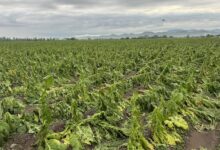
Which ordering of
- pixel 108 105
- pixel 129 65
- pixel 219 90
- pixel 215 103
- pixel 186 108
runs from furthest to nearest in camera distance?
pixel 129 65 → pixel 219 90 → pixel 215 103 → pixel 186 108 → pixel 108 105

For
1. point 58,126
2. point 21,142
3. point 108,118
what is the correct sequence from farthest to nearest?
point 108,118
point 58,126
point 21,142

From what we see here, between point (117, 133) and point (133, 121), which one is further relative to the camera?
point (117, 133)

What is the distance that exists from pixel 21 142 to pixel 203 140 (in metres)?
3.32

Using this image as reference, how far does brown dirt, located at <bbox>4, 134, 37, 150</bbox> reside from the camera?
22.0ft

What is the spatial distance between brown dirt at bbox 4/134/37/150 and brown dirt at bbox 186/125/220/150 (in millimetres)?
2656

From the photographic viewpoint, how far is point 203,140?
781 cm

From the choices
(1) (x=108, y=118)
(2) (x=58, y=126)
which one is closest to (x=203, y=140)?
(1) (x=108, y=118)

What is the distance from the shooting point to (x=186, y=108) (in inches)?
357

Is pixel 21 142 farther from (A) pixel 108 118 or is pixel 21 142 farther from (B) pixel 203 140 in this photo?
(B) pixel 203 140

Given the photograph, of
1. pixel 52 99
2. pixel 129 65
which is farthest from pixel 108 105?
pixel 129 65

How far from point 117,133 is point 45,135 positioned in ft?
4.75

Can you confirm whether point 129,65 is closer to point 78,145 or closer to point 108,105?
point 108,105

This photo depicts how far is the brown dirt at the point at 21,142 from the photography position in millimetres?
6704

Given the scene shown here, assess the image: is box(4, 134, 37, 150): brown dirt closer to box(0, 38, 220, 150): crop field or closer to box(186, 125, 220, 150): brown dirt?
box(0, 38, 220, 150): crop field
